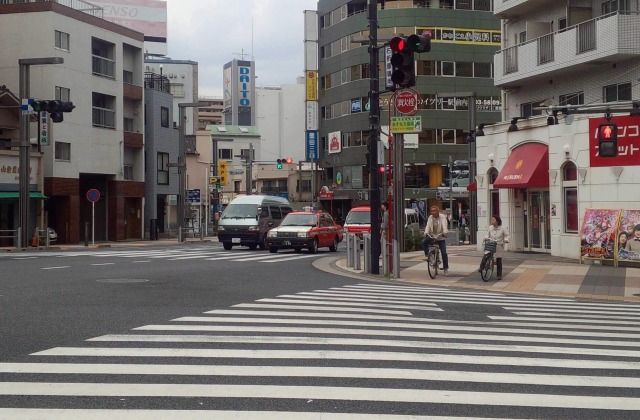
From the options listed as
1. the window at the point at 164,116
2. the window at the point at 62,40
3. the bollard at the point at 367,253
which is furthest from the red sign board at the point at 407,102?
the window at the point at 164,116

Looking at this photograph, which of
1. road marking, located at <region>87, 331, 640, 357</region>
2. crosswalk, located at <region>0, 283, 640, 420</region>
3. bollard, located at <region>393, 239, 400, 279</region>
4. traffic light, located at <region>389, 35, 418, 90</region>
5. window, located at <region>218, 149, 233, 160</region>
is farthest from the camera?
window, located at <region>218, 149, 233, 160</region>

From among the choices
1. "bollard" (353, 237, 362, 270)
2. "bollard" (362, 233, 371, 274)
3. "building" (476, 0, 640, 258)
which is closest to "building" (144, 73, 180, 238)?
"building" (476, 0, 640, 258)

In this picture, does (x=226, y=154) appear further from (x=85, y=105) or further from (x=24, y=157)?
(x=24, y=157)

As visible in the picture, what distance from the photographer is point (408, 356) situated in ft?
28.2

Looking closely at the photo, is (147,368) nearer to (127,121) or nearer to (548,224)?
(548,224)

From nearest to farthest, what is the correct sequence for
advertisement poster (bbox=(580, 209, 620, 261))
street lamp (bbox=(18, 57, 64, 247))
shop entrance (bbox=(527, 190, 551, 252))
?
1. advertisement poster (bbox=(580, 209, 620, 261))
2. shop entrance (bbox=(527, 190, 551, 252))
3. street lamp (bbox=(18, 57, 64, 247))

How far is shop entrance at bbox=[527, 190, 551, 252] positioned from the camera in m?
29.2

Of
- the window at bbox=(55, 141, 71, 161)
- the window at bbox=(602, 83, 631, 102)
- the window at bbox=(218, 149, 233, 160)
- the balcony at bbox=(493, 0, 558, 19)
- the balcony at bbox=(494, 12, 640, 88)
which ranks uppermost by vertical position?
the balcony at bbox=(493, 0, 558, 19)

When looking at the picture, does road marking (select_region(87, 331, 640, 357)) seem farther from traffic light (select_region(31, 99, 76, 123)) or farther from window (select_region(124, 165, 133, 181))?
window (select_region(124, 165, 133, 181))

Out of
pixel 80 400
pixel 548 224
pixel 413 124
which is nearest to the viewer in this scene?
pixel 80 400

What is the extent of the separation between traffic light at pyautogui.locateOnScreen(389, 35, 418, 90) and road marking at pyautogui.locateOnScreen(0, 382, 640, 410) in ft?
36.7

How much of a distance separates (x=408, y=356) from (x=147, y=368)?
2.70 m

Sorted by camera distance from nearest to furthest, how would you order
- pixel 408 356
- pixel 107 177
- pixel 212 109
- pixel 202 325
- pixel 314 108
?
1. pixel 408 356
2. pixel 202 325
3. pixel 107 177
4. pixel 314 108
5. pixel 212 109

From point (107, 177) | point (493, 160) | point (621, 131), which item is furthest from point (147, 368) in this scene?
point (107, 177)
